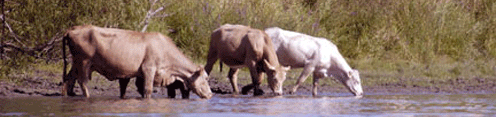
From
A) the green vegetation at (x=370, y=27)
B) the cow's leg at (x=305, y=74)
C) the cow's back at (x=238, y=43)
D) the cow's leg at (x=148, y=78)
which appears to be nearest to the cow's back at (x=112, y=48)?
the cow's leg at (x=148, y=78)

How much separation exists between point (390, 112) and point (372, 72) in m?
7.83

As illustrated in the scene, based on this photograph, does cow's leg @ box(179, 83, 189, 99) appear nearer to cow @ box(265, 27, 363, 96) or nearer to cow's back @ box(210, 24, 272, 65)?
cow's back @ box(210, 24, 272, 65)

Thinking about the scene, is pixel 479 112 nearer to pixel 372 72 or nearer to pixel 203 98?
pixel 203 98

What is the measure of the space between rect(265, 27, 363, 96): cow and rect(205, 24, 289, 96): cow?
75 cm

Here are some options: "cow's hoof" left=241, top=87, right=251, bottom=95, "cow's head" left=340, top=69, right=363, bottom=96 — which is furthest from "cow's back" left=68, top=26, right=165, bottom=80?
"cow's head" left=340, top=69, right=363, bottom=96

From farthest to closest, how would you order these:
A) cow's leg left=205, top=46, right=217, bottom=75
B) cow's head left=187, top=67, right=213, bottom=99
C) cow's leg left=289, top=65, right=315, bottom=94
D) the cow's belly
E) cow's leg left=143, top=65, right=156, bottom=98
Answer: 1. cow's leg left=289, top=65, right=315, bottom=94
2. cow's leg left=205, top=46, right=217, bottom=75
3. cow's head left=187, top=67, right=213, bottom=99
4. cow's leg left=143, top=65, right=156, bottom=98
5. the cow's belly

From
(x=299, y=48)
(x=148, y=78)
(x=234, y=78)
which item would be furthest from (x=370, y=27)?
(x=148, y=78)

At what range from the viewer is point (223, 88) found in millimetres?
18922

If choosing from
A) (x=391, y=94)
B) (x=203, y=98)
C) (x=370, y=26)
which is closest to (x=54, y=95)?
(x=203, y=98)

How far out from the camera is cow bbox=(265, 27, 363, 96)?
1845cm

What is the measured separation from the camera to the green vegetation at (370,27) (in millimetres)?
20578

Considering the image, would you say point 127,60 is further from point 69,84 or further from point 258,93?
point 258,93

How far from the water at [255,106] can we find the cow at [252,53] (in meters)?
0.60

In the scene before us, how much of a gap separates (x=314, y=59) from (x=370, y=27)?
5.85 m
